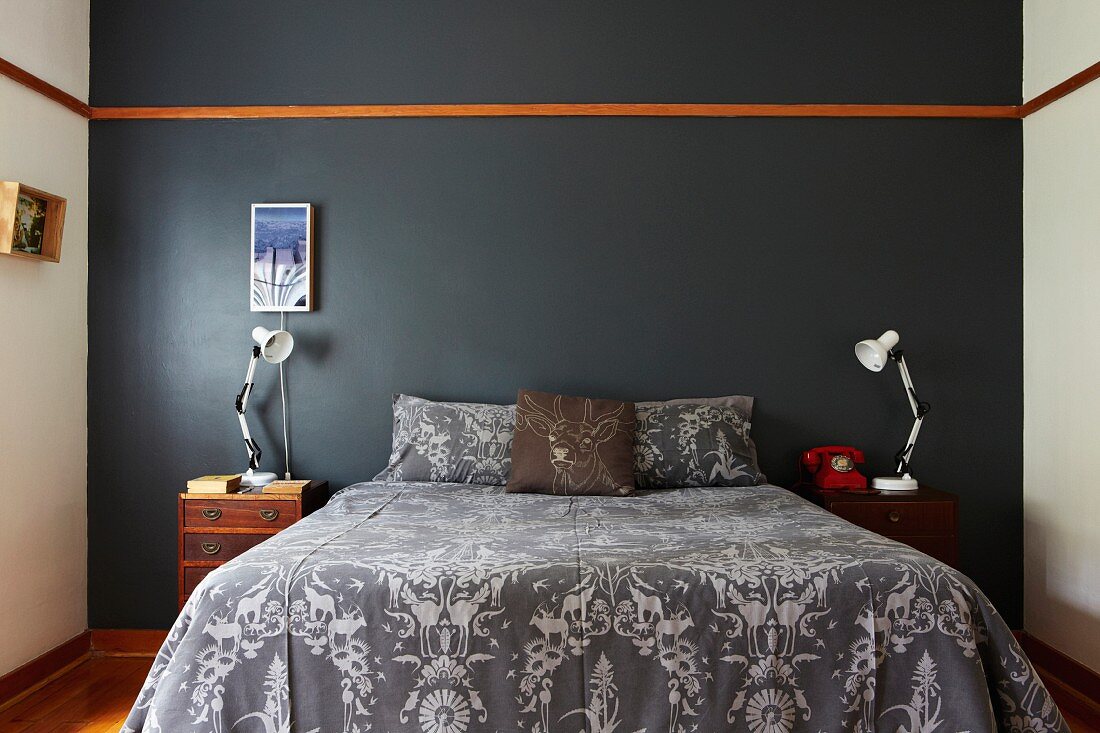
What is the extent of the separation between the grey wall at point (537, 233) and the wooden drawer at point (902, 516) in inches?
18.4

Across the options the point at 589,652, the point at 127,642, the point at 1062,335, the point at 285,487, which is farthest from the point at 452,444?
the point at 1062,335

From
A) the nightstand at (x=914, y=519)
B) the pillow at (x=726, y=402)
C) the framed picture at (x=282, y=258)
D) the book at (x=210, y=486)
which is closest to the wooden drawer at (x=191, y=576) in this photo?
the book at (x=210, y=486)

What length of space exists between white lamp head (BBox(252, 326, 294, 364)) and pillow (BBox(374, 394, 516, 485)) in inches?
22.3

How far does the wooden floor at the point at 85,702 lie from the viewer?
103 inches

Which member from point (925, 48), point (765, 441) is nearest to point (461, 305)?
point (765, 441)

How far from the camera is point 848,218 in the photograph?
136 inches

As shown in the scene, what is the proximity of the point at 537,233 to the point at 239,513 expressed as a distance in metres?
1.71

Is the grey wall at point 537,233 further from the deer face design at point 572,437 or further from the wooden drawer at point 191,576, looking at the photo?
the wooden drawer at point 191,576

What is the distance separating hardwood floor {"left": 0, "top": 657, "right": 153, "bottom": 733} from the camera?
262 cm

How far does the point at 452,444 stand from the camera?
316cm

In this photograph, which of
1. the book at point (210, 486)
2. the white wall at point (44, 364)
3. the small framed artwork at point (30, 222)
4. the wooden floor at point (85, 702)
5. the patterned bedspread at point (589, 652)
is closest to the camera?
the patterned bedspread at point (589, 652)

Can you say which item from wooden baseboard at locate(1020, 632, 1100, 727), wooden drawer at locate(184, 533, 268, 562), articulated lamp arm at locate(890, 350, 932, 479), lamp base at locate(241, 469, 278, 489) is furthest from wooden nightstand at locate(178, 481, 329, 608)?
wooden baseboard at locate(1020, 632, 1100, 727)

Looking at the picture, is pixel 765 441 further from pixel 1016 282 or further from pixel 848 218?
pixel 1016 282

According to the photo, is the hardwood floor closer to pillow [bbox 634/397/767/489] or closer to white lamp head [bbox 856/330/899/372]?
pillow [bbox 634/397/767/489]
